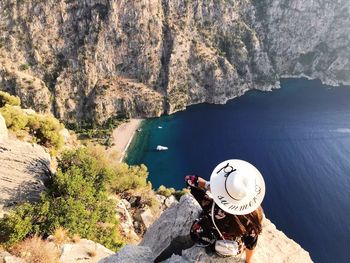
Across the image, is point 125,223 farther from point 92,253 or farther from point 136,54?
point 136,54

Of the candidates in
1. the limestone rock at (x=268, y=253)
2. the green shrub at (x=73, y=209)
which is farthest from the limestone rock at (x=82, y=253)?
the limestone rock at (x=268, y=253)

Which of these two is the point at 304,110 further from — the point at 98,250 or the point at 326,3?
the point at 98,250

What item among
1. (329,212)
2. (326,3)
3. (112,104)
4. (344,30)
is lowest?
(329,212)

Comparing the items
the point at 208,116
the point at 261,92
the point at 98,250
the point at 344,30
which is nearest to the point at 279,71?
the point at 261,92

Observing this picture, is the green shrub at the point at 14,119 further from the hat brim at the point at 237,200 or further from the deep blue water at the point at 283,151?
the deep blue water at the point at 283,151

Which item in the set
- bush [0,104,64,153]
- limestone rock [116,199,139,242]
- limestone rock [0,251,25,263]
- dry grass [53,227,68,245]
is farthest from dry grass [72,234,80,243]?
bush [0,104,64,153]

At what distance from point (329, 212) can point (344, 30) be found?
136m

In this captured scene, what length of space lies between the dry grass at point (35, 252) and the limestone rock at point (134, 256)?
5.02 meters

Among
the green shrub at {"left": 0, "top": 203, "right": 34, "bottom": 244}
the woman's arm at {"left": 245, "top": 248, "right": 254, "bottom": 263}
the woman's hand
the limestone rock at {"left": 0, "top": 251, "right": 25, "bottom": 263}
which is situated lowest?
the green shrub at {"left": 0, "top": 203, "right": 34, "bottom": 244}

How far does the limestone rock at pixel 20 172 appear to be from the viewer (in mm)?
19766

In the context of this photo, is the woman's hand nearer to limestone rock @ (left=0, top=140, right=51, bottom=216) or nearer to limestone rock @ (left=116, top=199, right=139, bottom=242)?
limestone rock @ (left=0, top=140, right=51, bottom=216)

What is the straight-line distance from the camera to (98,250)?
1644 centimetres

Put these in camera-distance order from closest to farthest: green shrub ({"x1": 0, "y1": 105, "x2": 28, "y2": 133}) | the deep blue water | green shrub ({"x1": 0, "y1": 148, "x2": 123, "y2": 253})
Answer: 1. green shrub ({"x1": 0, "y1": 148, "x2": 123, "y2": 253})
2. green shrub ({"x1": 0, "y1": 105, "x2": 28, "y2": 133})
3. the deep blue water

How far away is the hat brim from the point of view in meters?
6.86
